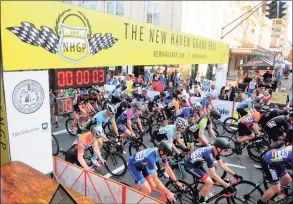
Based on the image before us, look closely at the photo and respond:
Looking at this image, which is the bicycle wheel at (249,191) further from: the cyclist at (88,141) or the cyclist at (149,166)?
the cyclist at (88,141)

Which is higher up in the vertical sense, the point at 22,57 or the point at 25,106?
the point at 22,57

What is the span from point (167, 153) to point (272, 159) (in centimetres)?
210

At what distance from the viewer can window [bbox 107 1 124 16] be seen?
23875 mm

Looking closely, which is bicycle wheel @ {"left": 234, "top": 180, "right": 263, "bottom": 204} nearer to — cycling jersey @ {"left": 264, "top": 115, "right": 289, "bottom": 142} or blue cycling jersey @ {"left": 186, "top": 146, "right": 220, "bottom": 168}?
blue cycling jersey @ {"left": 186, "top": 146, "right": 220, "bottom": 168}

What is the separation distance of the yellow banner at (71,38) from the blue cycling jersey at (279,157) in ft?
14.3

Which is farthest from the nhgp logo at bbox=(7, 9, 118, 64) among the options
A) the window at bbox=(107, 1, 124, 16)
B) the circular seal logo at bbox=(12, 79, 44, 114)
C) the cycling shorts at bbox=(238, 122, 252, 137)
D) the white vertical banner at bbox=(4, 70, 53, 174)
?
the window at bbox=(107, 1, 124, 16)

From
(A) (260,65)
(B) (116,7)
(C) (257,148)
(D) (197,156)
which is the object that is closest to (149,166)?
(D) (197,156)

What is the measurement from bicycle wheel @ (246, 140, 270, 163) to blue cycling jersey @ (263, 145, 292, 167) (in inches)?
109

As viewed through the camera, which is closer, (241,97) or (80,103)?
(80,103)

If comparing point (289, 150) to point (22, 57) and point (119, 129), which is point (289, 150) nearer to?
point (119, 129)

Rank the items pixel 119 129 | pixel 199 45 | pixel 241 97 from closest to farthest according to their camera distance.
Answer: pixel 119 129, pixel 199 45, pixel 241 97

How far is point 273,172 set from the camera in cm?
474

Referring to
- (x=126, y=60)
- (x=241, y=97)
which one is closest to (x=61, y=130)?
(x=126, y=60)

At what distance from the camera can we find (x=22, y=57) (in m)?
4.28
